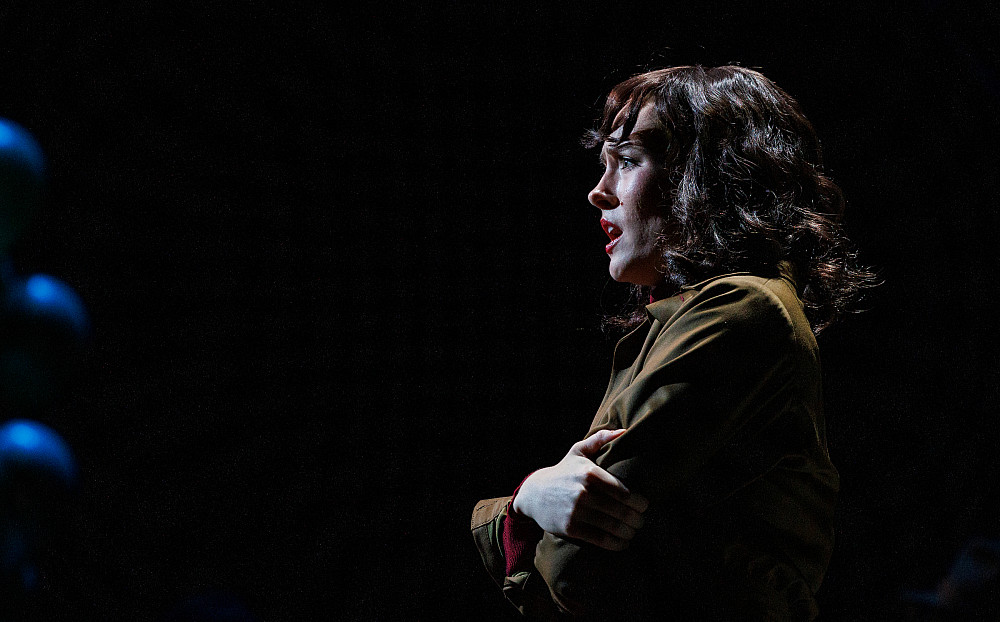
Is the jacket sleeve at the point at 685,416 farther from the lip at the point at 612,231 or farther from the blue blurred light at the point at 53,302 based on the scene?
the blue blurred light at the point at 53,302

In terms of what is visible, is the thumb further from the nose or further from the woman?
the nose

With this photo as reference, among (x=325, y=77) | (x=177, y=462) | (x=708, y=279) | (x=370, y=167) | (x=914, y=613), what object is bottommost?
(x=914, y=613)

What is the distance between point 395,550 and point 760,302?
130 cm

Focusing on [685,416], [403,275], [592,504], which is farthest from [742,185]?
[403,275]

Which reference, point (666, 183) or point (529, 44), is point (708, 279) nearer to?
point (666, 183)

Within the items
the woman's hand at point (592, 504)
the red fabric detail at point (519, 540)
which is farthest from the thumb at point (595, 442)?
the red fabric detail at point (519, 540)

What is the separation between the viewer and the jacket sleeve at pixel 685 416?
2.91 feet

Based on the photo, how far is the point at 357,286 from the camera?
192 centimetres

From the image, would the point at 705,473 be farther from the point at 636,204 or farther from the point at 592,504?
the point at 636,204

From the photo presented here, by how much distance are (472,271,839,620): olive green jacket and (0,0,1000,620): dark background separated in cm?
100

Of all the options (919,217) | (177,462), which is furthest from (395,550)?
(919,217)

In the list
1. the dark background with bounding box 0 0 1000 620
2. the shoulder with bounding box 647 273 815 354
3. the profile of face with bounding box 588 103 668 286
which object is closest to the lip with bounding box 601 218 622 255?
the profile of face with bounding box 588 103 668 286

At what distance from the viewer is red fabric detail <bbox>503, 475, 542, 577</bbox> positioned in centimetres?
104

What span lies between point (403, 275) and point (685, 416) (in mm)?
1171
